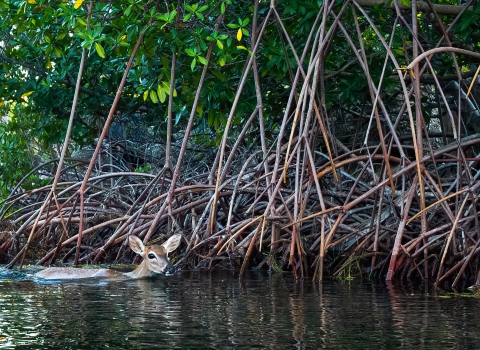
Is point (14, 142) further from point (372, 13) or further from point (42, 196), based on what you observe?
point (372, 13)

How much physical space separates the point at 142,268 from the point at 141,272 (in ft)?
0.12

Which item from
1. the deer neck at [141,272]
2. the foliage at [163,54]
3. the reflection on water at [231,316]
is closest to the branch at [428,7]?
the foliage at [163,54]

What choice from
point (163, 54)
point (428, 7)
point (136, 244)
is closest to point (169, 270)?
point (136, 244)

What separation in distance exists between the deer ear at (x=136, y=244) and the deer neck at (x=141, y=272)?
183 millimetres

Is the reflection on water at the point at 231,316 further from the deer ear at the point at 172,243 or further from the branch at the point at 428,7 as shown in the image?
the branch at the point at 428,7

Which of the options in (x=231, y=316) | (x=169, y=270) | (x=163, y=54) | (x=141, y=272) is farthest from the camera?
(x=163, y=54)

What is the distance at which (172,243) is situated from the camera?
7.80 meters

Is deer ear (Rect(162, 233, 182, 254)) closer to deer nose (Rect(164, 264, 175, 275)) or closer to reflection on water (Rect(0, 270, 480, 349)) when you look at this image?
deer nose (Rect(164, 264, 175, 275))

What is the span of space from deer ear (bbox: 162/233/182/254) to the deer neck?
28 cm

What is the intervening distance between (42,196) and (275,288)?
6.08 m

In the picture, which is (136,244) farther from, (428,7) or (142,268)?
(428,7)

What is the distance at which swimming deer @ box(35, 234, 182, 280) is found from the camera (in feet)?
23.5

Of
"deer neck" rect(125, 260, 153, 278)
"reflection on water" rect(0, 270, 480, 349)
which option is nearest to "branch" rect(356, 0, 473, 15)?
"reflection on water" rect(0, 270, 480, 349)

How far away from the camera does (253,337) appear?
14.1 ft
